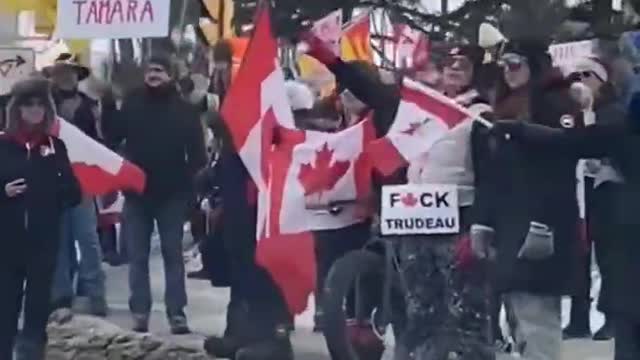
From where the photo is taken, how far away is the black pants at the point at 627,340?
24.3 feet

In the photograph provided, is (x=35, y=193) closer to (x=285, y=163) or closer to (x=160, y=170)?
(x=160, y=170)

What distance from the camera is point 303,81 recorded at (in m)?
9.03

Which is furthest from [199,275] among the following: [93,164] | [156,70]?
[156,70]

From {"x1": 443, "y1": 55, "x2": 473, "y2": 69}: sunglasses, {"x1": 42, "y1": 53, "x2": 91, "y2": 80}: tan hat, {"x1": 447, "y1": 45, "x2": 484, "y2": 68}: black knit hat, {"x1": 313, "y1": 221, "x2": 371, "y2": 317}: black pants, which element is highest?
{"x1": 447, "y1": 45, "x2": 484, "y2": 68}: black knit hat

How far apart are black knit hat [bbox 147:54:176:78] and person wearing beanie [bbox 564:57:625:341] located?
236cm

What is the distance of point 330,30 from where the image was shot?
28.7 feet

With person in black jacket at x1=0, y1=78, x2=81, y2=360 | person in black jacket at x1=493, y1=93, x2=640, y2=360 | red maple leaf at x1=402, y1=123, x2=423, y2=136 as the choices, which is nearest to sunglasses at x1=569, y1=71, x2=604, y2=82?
person in black jacket at x1=493, y1=93, x2=640, y2=360

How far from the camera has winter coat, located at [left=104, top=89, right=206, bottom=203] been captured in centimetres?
897

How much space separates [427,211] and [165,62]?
7.41 ft

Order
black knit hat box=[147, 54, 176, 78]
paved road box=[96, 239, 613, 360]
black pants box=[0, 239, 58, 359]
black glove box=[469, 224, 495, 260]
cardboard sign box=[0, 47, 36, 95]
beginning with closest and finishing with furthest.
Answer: black glove box=[469, 224, 495, 260] < black pants box=[0, 239, 58, 359] < paved road box=[96, 239, 613, 360] < cardboard sign box=[0, 47, 36, 95] < black knit hat box=[147, 54, 176, 78]

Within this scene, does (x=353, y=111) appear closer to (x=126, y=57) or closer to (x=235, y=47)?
(x=235, y=47)

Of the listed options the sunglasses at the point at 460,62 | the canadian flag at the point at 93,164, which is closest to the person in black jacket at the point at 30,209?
the canadian flag at the point at 93,164

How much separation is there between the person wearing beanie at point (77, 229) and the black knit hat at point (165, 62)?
460 mm

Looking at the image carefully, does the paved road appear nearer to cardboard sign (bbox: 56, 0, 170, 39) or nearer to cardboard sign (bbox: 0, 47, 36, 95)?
cardboard sign (bbox: 0, 47, 36, 95)
